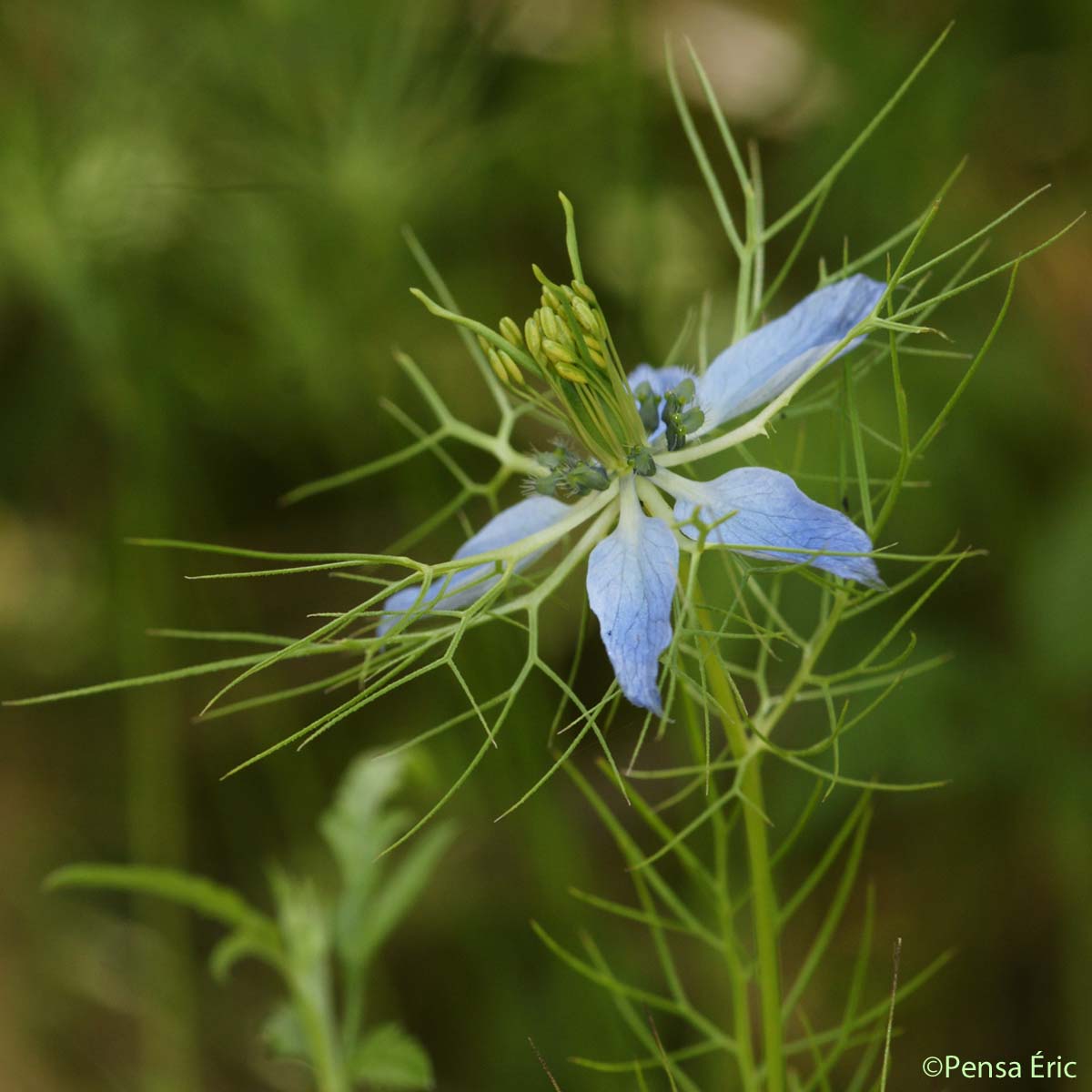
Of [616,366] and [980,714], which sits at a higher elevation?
[616,366]

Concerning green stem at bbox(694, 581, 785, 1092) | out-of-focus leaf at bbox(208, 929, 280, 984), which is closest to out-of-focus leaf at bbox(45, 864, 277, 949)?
out-of-focus leaf at bbox(208, 929, 280, 984)

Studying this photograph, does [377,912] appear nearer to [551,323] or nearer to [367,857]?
[367,857]

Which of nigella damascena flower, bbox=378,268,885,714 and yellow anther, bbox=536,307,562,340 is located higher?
yellow anther, bbox=536,307,562,340

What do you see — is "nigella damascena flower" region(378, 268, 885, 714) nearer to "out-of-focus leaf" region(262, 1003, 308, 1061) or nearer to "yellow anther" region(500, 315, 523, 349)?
"yellow anther" region(500, 315, 523, 349)

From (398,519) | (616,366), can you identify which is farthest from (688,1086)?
(398,519)

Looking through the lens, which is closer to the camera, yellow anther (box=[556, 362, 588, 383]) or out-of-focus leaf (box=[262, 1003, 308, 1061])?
yellow anther (box=[556, 362, 588, 383])

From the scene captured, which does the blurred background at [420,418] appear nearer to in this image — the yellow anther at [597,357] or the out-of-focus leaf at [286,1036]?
the out-of-focus leaf at [286,1036]

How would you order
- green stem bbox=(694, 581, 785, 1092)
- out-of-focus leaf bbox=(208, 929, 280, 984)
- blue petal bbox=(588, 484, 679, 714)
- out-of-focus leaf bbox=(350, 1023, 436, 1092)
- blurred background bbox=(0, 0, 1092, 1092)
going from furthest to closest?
blurred background bbox=(0, 0, 1092, 1092) → out-of-focus leaf bbox=(208, 929, 280, 984) → out-of-focus leaf bbox=(350, 1023, 436, 1092) → green stem bbox=(694, 581, 785, 1092) → blue petal bbox=(588, 484, 679, 714)

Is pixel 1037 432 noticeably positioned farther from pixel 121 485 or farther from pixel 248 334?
pixel 121 485
